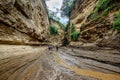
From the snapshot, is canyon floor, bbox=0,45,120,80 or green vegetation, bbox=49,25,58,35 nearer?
canyon floor, bbox=0,45,120,80

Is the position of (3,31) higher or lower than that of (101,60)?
higher

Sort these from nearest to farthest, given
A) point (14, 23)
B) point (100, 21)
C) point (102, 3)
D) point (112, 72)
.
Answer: point (112, 72)
point (14, 23)
point (100, 21)
point (102, 3)

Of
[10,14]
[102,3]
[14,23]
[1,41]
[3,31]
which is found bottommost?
[1,41]

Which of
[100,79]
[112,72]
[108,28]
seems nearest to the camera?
[100,79]

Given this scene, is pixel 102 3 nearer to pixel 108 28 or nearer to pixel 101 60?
pixel 108 28

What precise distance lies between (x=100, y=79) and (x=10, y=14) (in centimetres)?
784

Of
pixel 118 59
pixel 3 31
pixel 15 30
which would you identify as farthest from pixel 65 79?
pixel 15 30

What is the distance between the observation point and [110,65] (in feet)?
17.2

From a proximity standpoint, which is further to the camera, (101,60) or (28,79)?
(101,60)

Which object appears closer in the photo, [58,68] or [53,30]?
[58,68]

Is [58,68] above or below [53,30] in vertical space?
below

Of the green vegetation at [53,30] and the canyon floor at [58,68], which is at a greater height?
the green vegetation at [53,30]

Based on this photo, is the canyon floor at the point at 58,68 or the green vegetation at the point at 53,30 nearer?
the canyon floor at the point at 58,68

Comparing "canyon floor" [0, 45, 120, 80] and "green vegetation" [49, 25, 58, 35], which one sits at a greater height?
"green vegetation" [49, 25, 58, 35]
